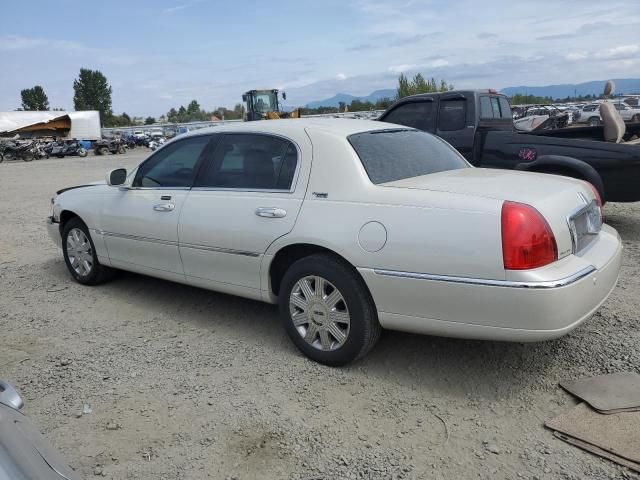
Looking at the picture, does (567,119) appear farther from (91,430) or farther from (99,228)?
(91,430)

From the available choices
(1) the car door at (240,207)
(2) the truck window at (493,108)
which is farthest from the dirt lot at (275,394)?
(2) the truck window at (493,108)

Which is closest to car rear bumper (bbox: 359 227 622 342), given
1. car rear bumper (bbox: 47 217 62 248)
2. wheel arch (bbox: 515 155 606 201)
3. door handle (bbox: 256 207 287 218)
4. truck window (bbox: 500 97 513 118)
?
door handle (bbox: 256 207 287 218)

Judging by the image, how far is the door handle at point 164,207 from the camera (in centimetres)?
448

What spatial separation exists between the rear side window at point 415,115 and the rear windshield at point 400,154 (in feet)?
12.4

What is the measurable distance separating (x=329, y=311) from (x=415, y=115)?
551cm

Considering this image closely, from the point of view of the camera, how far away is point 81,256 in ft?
18.2

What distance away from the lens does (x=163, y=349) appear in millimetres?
4086

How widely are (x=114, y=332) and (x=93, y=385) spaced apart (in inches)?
34.5

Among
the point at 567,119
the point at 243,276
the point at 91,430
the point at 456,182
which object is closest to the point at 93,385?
the point at 91,430

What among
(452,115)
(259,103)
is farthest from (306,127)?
(259,103)

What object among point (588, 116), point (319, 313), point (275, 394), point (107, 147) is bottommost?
point (275, 394)

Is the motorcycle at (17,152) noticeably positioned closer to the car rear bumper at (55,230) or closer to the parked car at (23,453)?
the car rear bumper at (55,230)

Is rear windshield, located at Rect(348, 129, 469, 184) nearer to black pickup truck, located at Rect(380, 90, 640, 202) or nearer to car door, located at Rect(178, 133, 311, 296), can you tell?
car door, located at Rect(178, 133, 311, 296)

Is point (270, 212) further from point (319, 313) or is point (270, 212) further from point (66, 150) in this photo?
point (66, 150)
